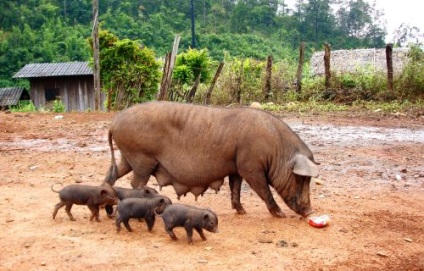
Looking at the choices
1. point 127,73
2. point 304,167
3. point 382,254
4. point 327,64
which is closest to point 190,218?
point 304,167

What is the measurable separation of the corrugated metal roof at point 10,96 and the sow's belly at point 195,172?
2736 cm

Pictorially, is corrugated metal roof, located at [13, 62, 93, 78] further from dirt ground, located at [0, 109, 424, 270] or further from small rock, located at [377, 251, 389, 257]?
small rock, located at [377, 251, 389, 257]

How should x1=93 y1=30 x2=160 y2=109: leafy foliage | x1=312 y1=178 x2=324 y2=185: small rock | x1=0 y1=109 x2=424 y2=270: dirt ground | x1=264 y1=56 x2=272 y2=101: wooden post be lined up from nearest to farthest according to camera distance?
x1=0 y1=109 x2=424 y2=270: dirt ground < x1=312 y1=178 x2=324 y2=185: small rock < x1=93 y1=30 x2=160 y2=109: leafy foliage < x1=264 y1=56 x2=272 y2=101: wooden post

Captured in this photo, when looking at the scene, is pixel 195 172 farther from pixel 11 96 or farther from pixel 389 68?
pixel 11 96

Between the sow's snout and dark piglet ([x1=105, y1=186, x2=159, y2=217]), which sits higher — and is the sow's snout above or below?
below

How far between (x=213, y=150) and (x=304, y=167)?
1.12m

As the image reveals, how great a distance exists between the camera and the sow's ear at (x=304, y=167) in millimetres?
6020

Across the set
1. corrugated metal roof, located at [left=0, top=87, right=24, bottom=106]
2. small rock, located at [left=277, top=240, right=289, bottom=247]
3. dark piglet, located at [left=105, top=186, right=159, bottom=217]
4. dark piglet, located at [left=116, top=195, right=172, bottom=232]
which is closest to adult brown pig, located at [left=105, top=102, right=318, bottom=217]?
dark piglet, located at [left=105, top=186, right=159, bottom=217]

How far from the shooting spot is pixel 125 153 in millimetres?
6508

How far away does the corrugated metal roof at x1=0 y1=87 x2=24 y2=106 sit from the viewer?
31.3 meters

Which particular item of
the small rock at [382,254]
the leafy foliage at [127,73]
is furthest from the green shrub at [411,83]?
the small rock at [382,254]

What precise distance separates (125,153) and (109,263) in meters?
1.98

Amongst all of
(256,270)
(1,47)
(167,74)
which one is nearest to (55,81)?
(1,47)

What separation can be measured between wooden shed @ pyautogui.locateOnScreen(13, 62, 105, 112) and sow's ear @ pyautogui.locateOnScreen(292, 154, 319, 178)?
1048 inches
